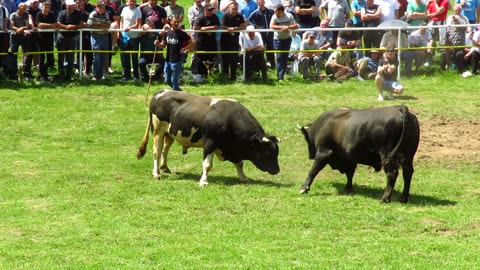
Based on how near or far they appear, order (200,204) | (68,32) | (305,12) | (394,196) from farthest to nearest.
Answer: (305,12) < (68,32) < (394,196) < (200,204)

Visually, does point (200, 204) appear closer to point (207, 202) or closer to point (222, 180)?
point (207, 202)

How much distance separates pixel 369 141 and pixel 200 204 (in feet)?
9.15

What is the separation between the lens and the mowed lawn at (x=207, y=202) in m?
14.8

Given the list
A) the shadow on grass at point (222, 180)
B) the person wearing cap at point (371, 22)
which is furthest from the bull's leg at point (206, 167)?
the person wearing cap at point (371, 22)

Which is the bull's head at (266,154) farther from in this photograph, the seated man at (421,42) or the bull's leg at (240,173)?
the seated man at (421,42)

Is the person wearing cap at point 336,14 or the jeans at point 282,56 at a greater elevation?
the person wearing cap at point 336,14

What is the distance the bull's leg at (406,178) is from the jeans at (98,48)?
12530mm

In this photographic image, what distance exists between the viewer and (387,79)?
27359 mm

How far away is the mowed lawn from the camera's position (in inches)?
583

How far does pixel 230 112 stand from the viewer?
64.5ft

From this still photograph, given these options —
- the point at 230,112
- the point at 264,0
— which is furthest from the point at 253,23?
the point at 230,112

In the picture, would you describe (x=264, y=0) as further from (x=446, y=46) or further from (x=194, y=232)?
(x=194, y=232)

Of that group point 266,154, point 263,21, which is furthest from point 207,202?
point 263,21

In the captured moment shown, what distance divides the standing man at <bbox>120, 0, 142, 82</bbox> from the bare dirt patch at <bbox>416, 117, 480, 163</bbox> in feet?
26.0
